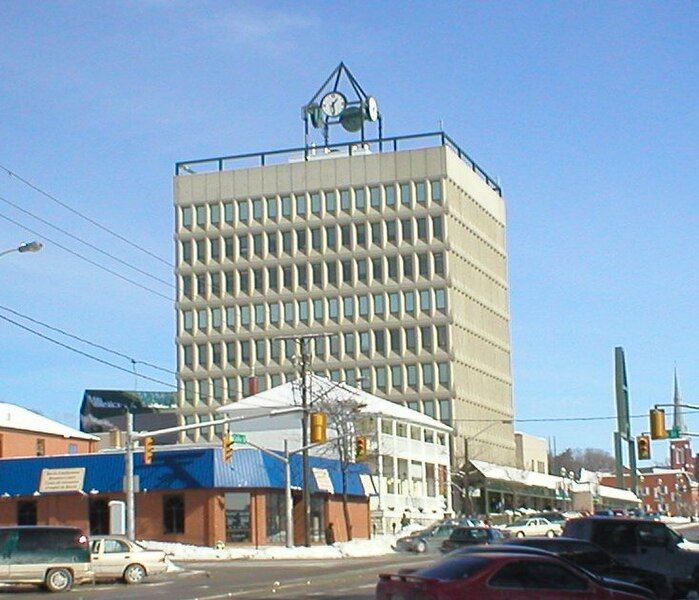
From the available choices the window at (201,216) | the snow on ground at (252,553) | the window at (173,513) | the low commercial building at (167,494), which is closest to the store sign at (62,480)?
the low commercial building at (167,494)

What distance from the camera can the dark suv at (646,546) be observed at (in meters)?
27.5

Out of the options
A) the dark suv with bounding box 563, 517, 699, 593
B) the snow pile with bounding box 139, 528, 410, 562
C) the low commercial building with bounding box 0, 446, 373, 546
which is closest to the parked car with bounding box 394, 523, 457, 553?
the snow pile with bounding box 139, 528, 410, 562

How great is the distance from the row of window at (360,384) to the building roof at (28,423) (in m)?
37.8

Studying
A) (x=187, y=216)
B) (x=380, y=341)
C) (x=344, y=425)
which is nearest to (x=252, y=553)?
(x=344, y=425)

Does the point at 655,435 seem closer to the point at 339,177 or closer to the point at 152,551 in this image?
the point at 152,551

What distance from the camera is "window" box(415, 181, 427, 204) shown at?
12512cm

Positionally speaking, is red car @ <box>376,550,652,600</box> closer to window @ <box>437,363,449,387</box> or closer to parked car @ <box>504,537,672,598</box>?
parked car @ <box>504,537,672,598</box>

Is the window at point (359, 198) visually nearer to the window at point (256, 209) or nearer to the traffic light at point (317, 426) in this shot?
the window at point (256, 209)

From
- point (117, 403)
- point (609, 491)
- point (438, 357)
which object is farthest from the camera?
point (117, 403)

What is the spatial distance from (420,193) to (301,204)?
12.7 m

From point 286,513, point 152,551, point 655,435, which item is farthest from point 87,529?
point 655,435

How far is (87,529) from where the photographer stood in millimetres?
67375

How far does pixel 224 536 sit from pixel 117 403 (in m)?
109

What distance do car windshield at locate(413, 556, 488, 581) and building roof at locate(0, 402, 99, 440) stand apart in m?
66.1
